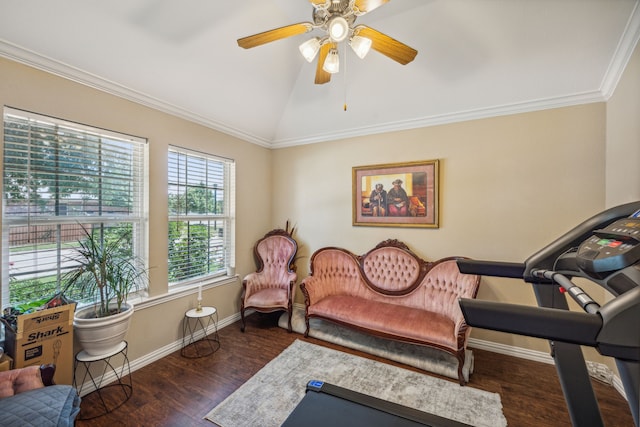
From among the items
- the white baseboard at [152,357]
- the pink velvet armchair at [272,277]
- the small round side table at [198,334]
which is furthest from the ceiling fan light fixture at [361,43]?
the white baseboard at [152,357]

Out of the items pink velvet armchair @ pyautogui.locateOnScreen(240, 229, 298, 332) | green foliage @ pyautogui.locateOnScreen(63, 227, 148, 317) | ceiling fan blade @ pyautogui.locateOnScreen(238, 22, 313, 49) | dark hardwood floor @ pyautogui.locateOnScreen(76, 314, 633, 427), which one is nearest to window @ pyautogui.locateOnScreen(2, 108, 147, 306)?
green foliage @ pyautogui.locateOnScreen(63, 227, 148, 317)

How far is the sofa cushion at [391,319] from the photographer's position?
246 cm

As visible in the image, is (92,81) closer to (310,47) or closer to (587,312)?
(310,47)

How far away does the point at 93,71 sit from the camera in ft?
7.20

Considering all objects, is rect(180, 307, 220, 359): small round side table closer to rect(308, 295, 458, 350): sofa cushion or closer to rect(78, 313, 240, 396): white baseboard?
rect(78, 313, 240, 396): white baseboard

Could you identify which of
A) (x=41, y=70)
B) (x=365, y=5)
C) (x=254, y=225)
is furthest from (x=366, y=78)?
(x=41, y=70)

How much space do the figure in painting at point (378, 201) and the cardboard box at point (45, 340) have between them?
3135mm

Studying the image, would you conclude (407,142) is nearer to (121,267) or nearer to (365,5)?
(365,5)

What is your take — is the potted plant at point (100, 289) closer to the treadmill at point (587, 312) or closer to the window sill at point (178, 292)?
the window sill at point (178, 292)

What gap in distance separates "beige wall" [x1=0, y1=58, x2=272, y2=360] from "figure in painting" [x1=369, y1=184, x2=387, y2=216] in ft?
5.83

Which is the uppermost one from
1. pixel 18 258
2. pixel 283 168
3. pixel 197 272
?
pixel 283 168

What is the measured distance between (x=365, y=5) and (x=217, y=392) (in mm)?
3096

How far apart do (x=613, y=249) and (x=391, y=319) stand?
2.09 metres

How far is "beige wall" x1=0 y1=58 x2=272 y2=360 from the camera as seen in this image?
6.52 ft
